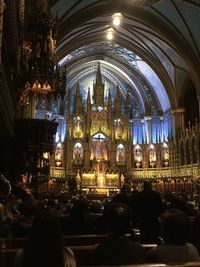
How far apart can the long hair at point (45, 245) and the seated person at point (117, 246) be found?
0.61 metres

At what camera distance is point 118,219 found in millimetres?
2893

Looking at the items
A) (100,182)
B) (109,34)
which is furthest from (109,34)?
(100,182)

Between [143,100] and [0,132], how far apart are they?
2070cm

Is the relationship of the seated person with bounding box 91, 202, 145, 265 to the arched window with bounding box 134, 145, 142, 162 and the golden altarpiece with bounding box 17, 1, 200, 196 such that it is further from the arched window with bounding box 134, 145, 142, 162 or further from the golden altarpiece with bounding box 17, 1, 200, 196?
the arched window with bounding box 134, 145, 142, 162

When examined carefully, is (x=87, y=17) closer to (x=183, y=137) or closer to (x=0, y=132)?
(x=183, y=137)

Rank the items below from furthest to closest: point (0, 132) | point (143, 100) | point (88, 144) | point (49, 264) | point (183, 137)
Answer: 1. point (143, 100)
2. point (88, 144)
3. point (183, 137)
4. point (0, 132)
5. point (49, 264)

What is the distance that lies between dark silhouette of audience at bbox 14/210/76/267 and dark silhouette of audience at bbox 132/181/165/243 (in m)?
3.43

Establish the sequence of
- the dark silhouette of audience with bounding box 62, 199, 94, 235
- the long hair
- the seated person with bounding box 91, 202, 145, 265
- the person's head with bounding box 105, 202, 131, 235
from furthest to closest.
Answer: the dark silhouette of audience with bounding box 62, 199, 94, 235 < the person's head with bounding box 105, 202, 131, 235 < the seated person with bounding box 91, 202, 145, 265 < the long hair

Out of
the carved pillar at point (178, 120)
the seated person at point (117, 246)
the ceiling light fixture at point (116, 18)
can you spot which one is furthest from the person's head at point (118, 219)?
the carved pillar at point (178, 120)

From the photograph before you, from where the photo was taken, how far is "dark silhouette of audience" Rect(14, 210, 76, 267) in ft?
6.75

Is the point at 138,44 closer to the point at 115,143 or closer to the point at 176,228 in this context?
the point at 115,143

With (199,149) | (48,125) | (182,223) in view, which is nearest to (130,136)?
(199,149)

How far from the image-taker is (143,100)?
29.9 metres

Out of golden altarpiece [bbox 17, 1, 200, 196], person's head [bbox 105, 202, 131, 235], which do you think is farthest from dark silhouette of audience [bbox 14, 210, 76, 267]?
golden altarpiece [bbox 17, 1, 200, 196]
